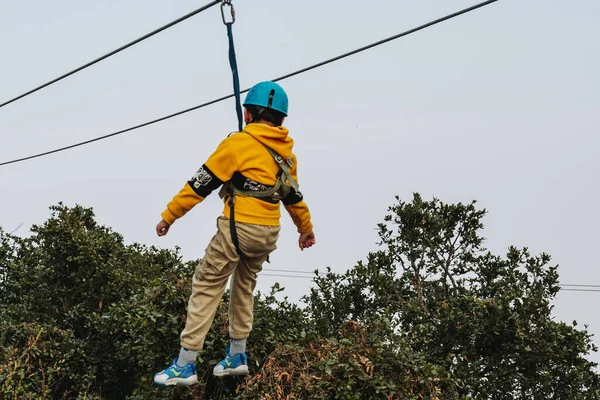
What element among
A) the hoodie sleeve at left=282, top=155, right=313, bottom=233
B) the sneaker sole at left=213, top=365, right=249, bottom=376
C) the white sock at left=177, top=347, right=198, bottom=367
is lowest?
the white sock at left=177, top=347, right=198, bottom=367

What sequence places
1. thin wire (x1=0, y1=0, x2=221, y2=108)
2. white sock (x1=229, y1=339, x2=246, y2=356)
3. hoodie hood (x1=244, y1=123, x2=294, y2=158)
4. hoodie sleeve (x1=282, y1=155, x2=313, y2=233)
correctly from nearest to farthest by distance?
hoodie hood (x1=244, y1=123, x2=294, y2=158) < hoodie sleeve (x1=282, y1=155, x2=313, y2=233) < white sock (x1=229, y1=339, x2=246, y2=356) < thin wire (x1=0, y1=0, x2=221, y2=108)

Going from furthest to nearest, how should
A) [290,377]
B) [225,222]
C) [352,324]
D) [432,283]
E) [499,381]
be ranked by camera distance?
[432,283] → [499,381] → [352,324] → [290,377] → [225,222]

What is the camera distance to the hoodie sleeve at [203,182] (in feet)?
18.8

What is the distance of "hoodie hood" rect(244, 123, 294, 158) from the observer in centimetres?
582

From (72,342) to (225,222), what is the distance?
4495 millimetres

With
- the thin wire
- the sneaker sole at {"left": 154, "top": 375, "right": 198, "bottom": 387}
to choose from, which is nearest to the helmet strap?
the thin wire

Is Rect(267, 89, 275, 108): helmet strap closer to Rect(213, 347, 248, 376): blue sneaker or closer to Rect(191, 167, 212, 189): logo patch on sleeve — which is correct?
Rect(191, 167, 212, 189): logo patch on sleeve

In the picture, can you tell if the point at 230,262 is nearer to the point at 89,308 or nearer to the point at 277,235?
the point at 277,235

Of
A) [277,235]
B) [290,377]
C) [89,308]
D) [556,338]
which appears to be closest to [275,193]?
[277,235]

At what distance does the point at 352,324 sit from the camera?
7.11 metres

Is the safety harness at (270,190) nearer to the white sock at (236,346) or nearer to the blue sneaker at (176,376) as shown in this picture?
the white sock at (236,346)

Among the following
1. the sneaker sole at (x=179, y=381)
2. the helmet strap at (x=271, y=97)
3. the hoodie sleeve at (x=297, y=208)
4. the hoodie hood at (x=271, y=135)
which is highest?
the helmet strap at (x=271, y=97)

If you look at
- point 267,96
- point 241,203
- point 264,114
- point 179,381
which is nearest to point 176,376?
point 179,381

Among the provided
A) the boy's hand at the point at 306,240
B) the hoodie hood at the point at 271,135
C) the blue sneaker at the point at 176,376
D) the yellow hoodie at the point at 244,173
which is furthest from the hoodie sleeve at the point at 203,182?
the blue sneaker at the point at 176,376
